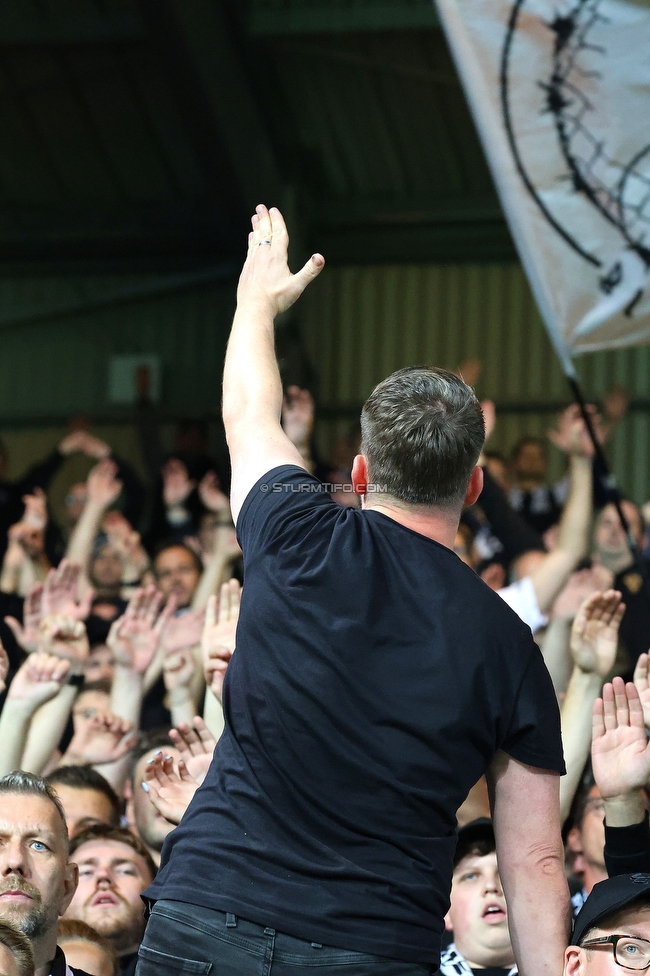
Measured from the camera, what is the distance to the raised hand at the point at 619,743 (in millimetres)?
2693

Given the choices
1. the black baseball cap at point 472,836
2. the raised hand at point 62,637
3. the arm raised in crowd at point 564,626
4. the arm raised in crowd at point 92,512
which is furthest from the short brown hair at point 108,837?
the arm raised in crowd at point 92,512

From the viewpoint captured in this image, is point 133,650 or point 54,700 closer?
point 54,700

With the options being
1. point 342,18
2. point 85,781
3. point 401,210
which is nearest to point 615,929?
point 85,781

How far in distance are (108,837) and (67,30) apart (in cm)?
841

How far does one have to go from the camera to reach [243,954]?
78.0 inches

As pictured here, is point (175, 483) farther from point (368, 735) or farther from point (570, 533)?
point (368, 735)

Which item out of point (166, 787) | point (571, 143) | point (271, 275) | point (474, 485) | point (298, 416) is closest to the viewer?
point (474, 485)

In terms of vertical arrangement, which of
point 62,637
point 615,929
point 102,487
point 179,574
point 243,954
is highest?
point 102,487

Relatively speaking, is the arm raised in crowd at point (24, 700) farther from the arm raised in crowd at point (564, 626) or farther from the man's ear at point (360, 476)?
the man's ear at point (360, 476)

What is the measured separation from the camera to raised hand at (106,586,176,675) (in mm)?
5055

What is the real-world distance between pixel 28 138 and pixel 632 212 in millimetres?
8146

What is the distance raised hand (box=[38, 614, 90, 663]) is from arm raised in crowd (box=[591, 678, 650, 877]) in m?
2.54

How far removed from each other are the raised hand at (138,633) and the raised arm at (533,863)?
2956 millimetres

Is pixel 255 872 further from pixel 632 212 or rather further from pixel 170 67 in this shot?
pixel 170 67
